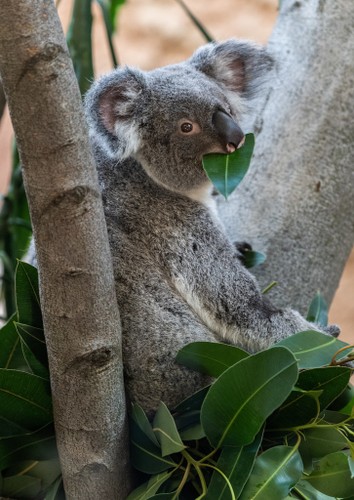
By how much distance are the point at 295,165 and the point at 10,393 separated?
4.90ft

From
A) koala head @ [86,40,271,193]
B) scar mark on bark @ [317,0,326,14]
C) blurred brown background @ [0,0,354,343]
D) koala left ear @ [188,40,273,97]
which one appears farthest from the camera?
blurred brown background @ [0,0,354,343]

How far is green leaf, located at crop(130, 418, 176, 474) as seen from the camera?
1830mm

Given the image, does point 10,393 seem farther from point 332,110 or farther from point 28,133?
point 332,110

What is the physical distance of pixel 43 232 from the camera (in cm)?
152

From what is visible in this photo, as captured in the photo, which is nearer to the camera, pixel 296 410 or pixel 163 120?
pixel 296 410

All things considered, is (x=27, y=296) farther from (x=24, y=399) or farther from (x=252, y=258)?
(x=252, y=258)

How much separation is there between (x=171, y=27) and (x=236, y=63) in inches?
270

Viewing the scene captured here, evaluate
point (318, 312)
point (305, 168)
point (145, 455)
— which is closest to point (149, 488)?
point (145, 455)

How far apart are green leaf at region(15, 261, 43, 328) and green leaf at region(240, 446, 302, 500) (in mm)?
678

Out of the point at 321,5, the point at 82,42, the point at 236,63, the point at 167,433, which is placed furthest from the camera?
the point at 82,42

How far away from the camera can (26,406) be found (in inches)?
73.1

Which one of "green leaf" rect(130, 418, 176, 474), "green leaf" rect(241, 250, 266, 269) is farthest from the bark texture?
"green leaf" rect(130, 418, 176, 474)

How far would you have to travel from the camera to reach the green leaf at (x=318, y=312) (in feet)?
8.23

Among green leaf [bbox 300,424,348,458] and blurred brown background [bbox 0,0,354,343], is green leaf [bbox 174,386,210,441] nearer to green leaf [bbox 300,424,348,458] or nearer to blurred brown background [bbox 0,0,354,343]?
green leaf [bbox 300,424,348,458]
